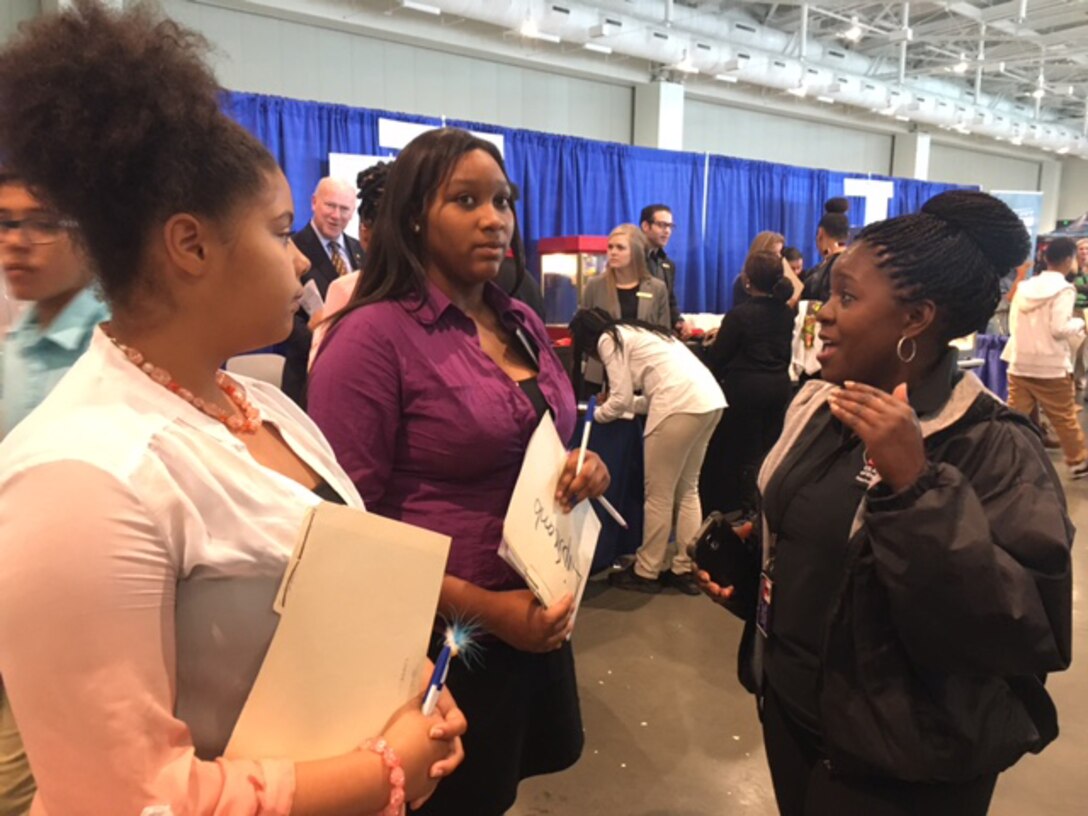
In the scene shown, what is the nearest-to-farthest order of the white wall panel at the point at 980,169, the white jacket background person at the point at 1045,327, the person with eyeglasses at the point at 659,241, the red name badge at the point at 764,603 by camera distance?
the red name badge at the point at 764,603 → the person with eyeglasses at the point at 659,241 → the white jacket background person at the point at 1045,327 → the white wall panel at the point at 980,169

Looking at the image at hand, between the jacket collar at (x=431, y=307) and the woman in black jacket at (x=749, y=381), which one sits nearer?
the jacket collar at (x=431, y=307)

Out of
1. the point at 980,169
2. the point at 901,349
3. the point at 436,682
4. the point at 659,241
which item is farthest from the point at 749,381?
the point at 980,169

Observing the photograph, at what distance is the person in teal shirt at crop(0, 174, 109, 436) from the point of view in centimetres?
131

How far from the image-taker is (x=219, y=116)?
705 mm

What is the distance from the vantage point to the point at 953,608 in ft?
3.34

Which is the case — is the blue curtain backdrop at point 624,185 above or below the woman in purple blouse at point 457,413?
above

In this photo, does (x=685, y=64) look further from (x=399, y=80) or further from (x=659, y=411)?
(x=659, y=411)

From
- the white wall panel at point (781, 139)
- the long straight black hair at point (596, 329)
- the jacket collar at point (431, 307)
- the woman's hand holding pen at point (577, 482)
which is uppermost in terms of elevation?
the white wall panel at point (781, 139)

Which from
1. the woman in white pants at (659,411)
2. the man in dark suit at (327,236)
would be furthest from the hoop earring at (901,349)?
the man in dark suit at (327,236)

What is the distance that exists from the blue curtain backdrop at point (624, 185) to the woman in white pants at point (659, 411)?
9.24 feet

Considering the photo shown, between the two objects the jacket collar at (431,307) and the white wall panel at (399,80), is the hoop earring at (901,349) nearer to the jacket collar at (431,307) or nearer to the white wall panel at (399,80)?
the jacket collar at (431,307)

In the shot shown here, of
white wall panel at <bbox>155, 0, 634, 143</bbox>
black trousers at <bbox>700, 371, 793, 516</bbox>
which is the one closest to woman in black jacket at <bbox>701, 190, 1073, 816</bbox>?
black trousers at <bbox>700, 371, 793, 516</bbox>

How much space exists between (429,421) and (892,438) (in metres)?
0.70

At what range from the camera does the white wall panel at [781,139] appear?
388 inches
